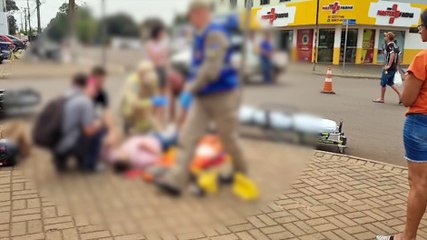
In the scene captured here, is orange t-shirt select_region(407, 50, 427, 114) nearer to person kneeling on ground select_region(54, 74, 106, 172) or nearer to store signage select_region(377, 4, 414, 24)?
person kneeling on ground select_region(54, 74, 106, 172)

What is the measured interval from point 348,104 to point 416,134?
7.64m

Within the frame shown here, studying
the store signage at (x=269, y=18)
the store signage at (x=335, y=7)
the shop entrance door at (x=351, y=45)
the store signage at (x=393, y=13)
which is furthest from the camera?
the shop entrance door at (x=351, y=45)

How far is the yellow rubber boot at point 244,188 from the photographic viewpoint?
109 centimetres

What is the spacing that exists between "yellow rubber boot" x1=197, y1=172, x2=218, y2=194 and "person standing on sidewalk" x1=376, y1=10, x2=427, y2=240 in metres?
2.79

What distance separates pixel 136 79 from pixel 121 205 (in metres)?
0.31

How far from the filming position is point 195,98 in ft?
3.45

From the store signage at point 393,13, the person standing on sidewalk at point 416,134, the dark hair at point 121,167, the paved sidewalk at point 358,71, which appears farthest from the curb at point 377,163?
the store signage at point 393,13

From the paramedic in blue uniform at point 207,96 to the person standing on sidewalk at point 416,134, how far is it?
275 cm

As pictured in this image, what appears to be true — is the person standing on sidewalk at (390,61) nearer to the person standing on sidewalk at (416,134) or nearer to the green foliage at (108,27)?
the person standing on sidewalk at (416,134)

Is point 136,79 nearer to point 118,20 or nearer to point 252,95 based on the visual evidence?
point 118,20

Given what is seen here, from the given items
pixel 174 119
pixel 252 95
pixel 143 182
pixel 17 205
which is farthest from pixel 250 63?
pixel 17 205

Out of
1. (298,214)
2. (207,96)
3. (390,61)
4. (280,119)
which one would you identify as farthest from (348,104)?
(207,96)

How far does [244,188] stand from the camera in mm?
1129

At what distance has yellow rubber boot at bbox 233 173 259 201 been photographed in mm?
1094
